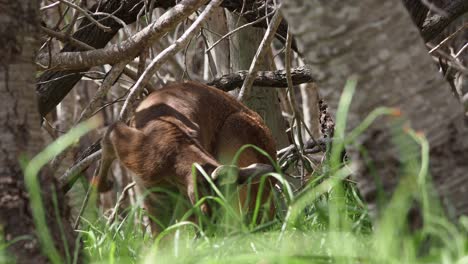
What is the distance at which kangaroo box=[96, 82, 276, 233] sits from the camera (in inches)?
225

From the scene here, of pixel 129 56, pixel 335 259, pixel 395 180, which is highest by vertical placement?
pixel 129 56

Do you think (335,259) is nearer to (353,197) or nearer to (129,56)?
(353,197)

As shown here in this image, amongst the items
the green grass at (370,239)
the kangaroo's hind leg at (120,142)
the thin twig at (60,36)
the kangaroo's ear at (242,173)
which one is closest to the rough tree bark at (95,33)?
the thin twig at (60,36)

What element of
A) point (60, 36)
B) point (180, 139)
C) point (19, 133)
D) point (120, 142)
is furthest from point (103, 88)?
point (19, 133)

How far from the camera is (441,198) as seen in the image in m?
2.92

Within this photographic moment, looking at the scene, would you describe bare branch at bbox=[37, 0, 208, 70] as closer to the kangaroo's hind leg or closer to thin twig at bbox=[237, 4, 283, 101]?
thin twig at bbox=[237, 4, 283, 101]

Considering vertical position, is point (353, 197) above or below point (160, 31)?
below

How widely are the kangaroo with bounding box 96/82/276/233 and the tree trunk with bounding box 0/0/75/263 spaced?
1819 mm

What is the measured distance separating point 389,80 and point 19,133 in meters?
1.38

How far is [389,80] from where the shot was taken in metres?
2.91

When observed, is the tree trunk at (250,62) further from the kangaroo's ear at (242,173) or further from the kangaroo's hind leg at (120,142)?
the kangaroo's ear at (242,173)

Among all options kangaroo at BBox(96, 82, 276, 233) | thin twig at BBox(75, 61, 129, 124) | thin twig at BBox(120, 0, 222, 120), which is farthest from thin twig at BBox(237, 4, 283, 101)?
thin twig at BBox(75, 61, 129, 124)

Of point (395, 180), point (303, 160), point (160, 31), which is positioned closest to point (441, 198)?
point (395, 180)

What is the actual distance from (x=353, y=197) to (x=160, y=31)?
6.33 feet
